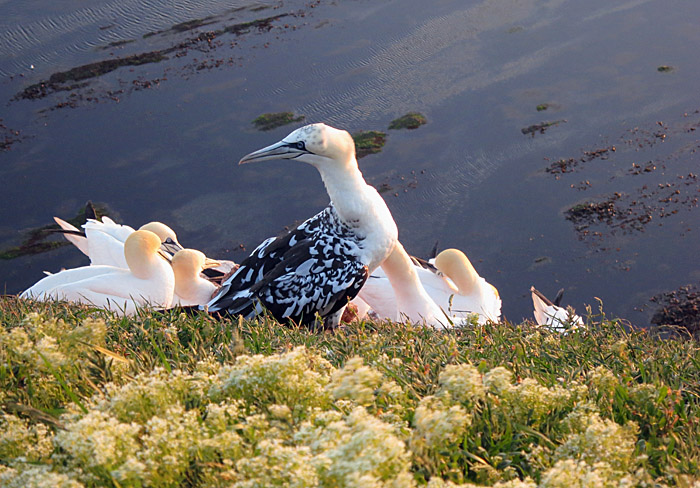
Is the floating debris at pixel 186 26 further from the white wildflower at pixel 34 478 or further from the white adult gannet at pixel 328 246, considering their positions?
the white wildflower at pixel 34 478

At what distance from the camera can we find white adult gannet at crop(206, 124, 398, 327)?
16.1 ft

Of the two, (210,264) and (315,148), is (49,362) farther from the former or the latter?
(210,264)

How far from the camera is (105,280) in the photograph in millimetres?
5852

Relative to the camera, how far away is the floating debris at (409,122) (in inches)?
392

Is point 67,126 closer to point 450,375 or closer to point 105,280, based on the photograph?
point 105,280

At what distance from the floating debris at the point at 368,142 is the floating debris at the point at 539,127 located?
1941mm

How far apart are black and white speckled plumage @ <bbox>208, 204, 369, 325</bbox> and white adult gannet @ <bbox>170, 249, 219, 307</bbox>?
1195 millimetres

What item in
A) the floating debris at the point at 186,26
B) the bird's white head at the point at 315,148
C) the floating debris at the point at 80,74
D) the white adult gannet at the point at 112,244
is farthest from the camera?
the floating debris at the point at 186,26

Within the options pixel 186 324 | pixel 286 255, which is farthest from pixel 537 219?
pixel 186 324

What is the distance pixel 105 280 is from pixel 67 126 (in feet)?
18.8

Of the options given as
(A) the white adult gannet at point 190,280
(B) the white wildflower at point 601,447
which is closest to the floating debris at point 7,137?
(A) the white adult gannet at point 190,280

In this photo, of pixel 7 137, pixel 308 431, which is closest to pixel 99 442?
pixel 308 431

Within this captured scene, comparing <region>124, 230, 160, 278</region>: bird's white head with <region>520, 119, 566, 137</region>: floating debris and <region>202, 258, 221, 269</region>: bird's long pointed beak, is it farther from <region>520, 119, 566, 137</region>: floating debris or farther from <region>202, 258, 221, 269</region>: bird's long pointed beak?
<region>520, 119, 566, 137</region>: floating debris

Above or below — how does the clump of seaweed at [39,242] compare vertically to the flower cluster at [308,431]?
below
